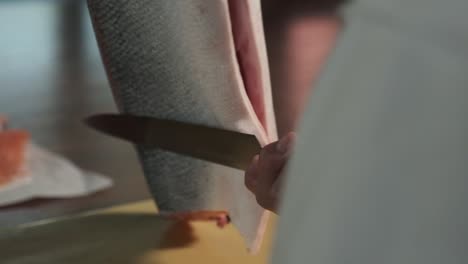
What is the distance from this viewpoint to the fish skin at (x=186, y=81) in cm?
53

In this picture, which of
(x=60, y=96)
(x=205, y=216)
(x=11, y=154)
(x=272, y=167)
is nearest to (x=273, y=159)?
(x=272, y=167)

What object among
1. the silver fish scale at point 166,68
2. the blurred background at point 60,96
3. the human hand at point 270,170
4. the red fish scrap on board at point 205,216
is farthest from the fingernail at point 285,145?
the blurred background at point 60,96

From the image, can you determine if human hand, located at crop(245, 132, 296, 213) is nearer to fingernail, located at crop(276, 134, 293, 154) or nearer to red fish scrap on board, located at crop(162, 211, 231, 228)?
fingernail, located at crop(276, 134, 293, 154)

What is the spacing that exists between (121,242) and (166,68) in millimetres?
162

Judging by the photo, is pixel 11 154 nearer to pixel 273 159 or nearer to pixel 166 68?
pixel 166 68

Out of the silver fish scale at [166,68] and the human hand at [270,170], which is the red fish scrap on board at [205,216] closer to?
the silver fish scale at [166,68]

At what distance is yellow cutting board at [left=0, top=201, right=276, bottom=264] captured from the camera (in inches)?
24.8

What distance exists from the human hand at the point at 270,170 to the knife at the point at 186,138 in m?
0.05

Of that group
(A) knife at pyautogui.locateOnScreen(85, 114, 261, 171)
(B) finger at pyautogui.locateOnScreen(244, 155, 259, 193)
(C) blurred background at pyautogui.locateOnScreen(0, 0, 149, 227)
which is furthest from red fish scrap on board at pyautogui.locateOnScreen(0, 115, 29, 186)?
(B) finger at pyautogui.locateOnScreen(244, 155, 259, 193)

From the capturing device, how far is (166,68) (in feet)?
1.91

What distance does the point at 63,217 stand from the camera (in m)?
0.72

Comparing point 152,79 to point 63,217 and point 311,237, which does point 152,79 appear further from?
point 311,237

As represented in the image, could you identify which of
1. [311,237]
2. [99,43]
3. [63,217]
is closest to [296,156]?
[311,237]

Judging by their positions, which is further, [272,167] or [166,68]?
[166,68]
